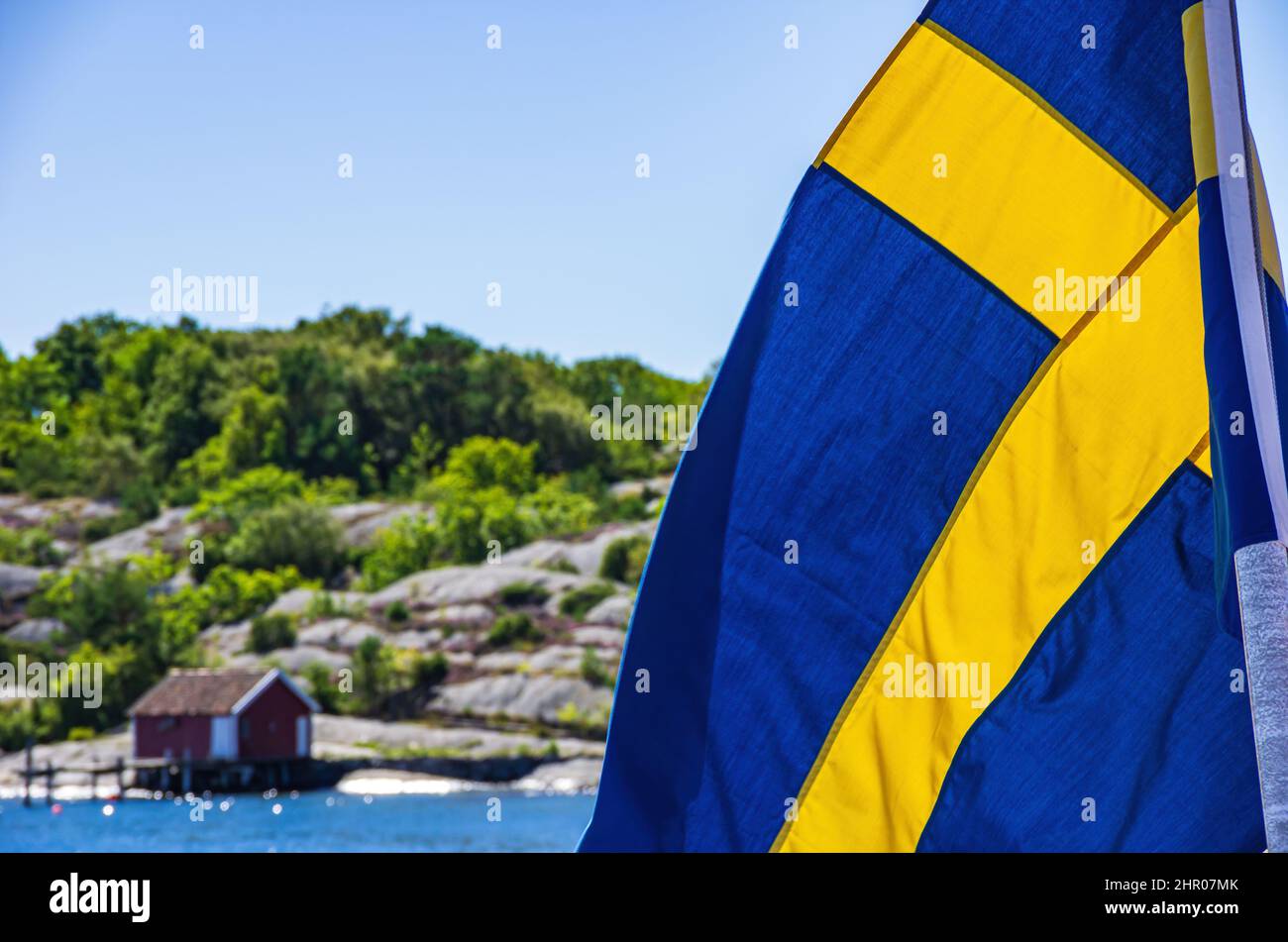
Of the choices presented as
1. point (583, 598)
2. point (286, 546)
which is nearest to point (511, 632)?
point (583, 598)

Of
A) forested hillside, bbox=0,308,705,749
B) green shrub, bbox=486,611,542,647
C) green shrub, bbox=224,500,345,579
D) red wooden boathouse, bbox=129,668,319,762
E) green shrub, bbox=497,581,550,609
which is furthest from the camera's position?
green shrub, bbox=224,500,345,579

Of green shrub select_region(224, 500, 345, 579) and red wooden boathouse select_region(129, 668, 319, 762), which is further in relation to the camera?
green shrub select_region(224, 500, 345, 579)

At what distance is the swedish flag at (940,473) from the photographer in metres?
3.19

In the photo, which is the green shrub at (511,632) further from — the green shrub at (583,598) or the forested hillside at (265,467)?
the forested hillside at (265,467)

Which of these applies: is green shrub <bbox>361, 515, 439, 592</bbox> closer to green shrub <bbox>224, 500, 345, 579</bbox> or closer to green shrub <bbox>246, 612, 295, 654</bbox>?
green shrub <bbox>224, 500, 345, 579</bbox>

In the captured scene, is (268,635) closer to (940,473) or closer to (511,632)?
(511,632)

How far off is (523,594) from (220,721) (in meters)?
18.1

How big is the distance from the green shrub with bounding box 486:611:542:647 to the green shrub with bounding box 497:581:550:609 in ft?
9.13

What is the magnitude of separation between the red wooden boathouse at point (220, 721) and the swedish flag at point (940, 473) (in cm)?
5941

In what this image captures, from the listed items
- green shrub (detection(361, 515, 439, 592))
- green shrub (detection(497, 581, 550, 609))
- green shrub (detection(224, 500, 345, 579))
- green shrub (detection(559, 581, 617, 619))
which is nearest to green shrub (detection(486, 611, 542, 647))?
green shrub (detection(559, 581, 617, 619))

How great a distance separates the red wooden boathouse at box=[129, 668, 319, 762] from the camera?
198ft

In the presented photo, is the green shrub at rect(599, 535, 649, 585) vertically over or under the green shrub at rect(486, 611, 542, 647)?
over
